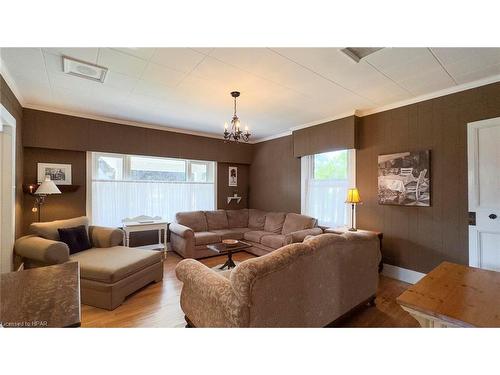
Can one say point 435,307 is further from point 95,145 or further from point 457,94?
point 95,145

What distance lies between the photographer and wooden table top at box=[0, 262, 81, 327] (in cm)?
83

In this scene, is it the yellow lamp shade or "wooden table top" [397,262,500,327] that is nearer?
"wooden table top" [397,262,500,327]

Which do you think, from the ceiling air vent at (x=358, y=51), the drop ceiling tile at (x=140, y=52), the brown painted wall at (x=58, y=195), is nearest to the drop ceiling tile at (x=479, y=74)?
the ceiling air vent at (x=358, y=51)

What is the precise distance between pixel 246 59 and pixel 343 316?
2.55m

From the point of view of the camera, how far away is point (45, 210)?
135 inches

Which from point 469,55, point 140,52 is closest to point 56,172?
point 140,52

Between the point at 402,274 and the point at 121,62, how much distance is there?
14.1ft

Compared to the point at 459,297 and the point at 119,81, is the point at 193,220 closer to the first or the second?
the point at 119,81

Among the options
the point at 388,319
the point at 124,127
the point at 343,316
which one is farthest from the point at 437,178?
the point at 124,127

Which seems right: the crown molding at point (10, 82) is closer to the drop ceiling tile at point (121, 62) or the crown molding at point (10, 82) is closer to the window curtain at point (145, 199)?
the drop ceiling tile at point (121, 62)

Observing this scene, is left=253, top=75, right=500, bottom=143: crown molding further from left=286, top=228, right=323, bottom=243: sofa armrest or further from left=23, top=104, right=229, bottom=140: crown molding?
left=23, top=104, right=229, bottom=140: crown molding

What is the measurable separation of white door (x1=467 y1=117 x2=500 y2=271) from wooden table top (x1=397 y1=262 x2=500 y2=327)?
1.33 m

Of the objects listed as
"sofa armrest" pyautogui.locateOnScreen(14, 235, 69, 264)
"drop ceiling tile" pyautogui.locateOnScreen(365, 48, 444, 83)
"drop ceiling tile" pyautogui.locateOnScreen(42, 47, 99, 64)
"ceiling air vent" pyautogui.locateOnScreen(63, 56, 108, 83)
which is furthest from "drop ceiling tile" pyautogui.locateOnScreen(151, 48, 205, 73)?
"sofa armrest" pyautogui.locateOnScreen(14, 235, 69, 264)
